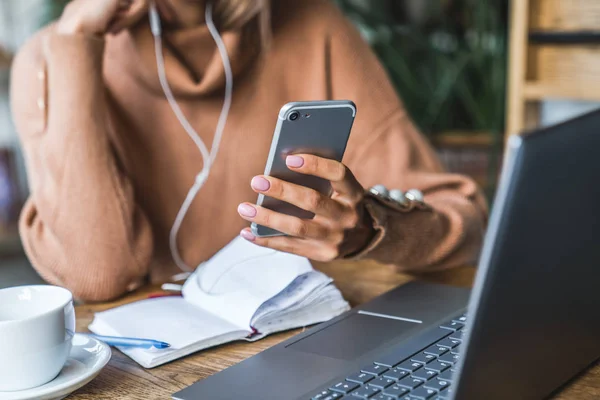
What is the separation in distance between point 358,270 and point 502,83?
4.18ft

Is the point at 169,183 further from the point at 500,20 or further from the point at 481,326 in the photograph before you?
the point at 500,20

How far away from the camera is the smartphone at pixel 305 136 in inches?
29.5

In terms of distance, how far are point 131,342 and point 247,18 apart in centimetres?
67

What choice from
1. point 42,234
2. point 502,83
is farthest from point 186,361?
point 502,83

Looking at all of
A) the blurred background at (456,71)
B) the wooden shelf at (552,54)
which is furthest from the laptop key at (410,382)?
the blurred background at (456,71)

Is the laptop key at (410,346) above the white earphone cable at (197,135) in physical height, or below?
below

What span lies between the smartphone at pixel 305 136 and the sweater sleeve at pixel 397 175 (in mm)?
121

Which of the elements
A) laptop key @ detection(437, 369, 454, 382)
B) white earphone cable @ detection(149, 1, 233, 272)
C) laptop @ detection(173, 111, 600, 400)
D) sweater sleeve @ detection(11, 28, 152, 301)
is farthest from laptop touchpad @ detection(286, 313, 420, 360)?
white earphone cable @ detection(149, 1, 233, 272)

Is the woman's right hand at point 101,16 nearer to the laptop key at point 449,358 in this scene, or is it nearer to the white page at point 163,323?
the white page at point 163,323

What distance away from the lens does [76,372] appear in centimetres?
68

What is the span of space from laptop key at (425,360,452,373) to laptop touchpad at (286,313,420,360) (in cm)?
8

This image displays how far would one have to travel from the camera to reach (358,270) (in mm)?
1092

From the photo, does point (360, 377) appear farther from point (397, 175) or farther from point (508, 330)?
point (397, 175)

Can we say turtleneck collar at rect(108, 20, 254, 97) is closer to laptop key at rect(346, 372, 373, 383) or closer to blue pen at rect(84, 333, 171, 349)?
blue pen at rect(84, 333, 171, 349)
